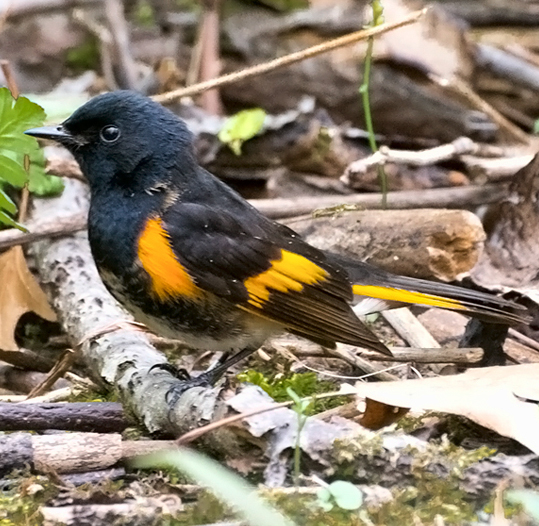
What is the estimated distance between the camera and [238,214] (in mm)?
2951

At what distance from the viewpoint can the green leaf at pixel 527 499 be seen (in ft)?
5.55

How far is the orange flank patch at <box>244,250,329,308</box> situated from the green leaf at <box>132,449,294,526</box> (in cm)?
80

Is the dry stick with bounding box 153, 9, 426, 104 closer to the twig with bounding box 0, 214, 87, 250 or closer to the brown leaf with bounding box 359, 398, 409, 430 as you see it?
the twig with bounding box 0, 214, 87, 250

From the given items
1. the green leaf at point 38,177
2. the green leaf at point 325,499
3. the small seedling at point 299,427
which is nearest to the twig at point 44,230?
the green leaf at point 38,177

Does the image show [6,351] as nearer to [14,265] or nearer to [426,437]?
[14,265]

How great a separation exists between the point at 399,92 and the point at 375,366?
2955 millimetres

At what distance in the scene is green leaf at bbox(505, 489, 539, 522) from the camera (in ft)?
5.55

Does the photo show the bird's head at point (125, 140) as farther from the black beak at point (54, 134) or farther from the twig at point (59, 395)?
the twig at point (59, 395)

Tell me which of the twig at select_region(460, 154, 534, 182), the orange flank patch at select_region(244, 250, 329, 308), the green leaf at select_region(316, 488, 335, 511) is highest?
the twig at select_region(460, 154, 534, 182)

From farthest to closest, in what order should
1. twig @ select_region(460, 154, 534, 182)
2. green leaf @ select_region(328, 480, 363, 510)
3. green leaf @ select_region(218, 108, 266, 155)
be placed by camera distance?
green leaf @ select_region(218, 108, 266, 155)
twig @ select_region(460, 154, 534, 182)
green leaf @ select_region(328, 480, 363, 510)

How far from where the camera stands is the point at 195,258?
273 cm

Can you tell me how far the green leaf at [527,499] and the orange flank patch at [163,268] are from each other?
1.26m

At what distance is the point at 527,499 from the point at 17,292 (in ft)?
8.27

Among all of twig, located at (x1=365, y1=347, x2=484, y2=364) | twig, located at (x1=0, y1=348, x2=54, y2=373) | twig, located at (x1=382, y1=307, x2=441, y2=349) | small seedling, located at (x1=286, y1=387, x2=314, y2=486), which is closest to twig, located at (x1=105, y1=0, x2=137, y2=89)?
twig, located at (x1=0, y1=348, x2=54, y2=373)
